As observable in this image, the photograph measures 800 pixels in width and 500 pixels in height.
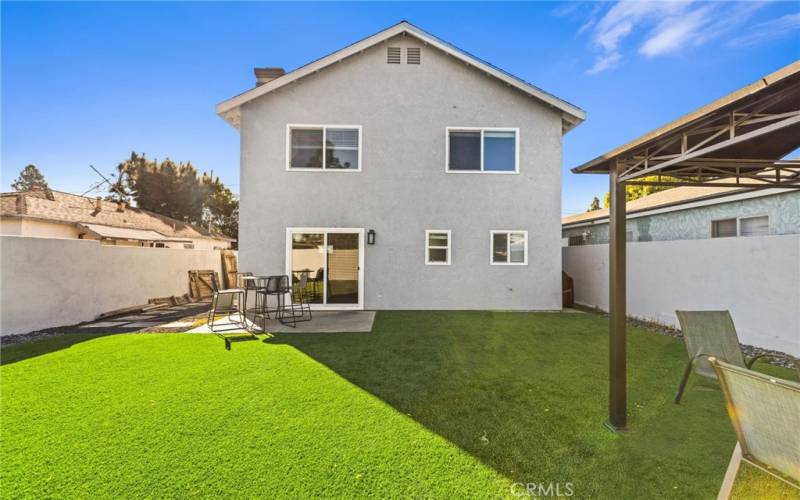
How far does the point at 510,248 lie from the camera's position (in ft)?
34.7

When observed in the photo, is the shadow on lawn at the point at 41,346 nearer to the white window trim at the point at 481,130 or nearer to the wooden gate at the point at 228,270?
the wooden gate at the point at 228,270

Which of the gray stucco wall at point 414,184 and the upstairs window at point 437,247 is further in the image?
the upstairs window at point 437,247

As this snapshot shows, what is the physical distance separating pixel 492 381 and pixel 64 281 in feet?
33.4

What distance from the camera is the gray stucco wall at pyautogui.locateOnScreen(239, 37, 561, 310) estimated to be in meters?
10.3

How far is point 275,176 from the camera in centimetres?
1031

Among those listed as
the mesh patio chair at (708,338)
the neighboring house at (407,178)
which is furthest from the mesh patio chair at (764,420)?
the neighboring house at (407,178)

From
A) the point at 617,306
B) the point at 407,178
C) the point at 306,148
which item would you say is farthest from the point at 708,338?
the point at 306,148

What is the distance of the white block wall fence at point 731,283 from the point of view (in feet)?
19.1

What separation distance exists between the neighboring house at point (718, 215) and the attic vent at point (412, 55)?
28.9 feet

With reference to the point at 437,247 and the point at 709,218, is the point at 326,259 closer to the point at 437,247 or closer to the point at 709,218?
the point at 437,247

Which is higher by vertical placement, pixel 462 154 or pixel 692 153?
pixel 462 154

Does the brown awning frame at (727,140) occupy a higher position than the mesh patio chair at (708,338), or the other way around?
the brown awning frame at (727,140)

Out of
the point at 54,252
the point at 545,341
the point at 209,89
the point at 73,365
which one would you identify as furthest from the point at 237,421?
the point at 209,89

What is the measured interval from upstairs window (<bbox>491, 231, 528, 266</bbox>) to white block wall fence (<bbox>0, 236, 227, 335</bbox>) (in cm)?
1139
